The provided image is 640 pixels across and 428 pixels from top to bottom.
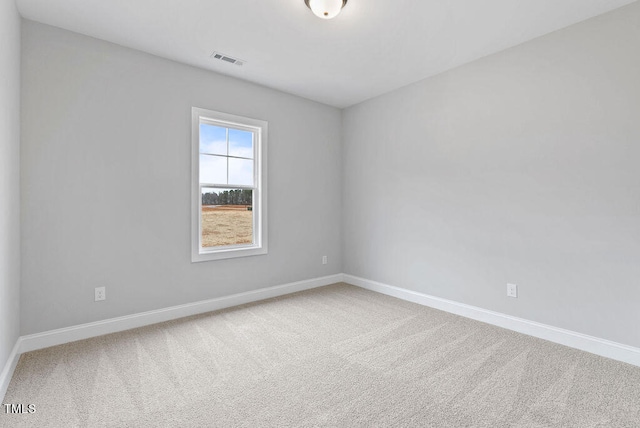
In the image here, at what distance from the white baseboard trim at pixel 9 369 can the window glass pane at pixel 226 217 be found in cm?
167

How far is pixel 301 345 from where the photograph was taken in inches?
103

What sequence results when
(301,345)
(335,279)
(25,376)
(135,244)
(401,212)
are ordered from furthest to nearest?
(335,279), (401,212), (135,244), (301,345), (25,376)

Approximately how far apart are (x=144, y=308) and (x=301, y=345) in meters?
1.63

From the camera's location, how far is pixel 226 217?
3.73 meters

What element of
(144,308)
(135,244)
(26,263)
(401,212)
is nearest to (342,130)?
(401,212)

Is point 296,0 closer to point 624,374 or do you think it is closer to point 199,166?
point 199,166

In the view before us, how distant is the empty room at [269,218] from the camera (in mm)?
1967

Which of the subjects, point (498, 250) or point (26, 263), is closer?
point (26, 263)

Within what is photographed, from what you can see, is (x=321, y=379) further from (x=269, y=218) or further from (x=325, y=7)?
(x=325, y=7)

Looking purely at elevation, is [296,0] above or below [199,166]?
above

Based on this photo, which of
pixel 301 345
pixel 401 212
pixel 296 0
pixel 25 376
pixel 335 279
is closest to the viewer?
pixel 25 376

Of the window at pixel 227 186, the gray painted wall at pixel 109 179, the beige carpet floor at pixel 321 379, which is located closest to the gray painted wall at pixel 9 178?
the gray painted wall at pixel 109 179

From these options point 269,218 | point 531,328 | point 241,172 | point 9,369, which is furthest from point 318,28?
point 9,369

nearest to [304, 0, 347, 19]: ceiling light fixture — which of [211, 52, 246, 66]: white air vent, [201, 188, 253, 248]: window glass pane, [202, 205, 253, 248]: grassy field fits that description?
[211, 52, 246, 66]: white air vent
